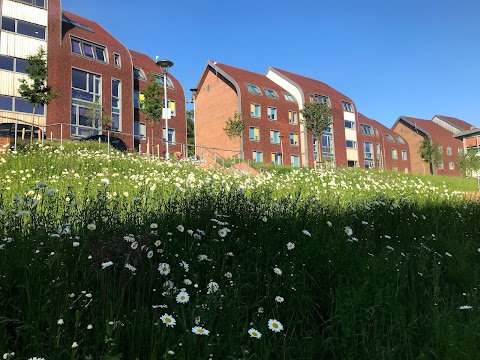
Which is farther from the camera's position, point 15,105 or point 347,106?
point 347,106

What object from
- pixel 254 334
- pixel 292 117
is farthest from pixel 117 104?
pixel 254 334

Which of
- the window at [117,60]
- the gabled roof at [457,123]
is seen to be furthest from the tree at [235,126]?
the gabled roof at [457,123]

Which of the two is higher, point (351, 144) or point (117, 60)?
point (117, 60)

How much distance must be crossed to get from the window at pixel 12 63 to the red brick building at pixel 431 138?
6104cm

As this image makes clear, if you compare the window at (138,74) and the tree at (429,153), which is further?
the tree at (429,153)

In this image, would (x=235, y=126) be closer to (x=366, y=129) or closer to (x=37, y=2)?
(x=37, y=2)

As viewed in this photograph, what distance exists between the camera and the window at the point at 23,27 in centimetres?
2780

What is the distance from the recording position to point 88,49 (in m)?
32.3

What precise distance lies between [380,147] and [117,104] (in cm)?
4320

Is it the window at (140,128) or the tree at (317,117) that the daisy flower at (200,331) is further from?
the window at (140,128)

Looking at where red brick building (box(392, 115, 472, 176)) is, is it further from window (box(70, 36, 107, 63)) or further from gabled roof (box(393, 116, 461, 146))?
window (box(70, 36, 107, 63))

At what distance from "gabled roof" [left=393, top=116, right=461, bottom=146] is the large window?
189 feet

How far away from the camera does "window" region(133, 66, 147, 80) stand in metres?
37.1

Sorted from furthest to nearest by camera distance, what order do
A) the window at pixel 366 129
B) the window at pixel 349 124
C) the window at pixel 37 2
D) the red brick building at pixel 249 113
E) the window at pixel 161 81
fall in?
the window at pixel 366 129
the window at pixel 349 124
the red brick building at pixel 249 113
the window at pixel 161 81
the window at pixel 37 2
